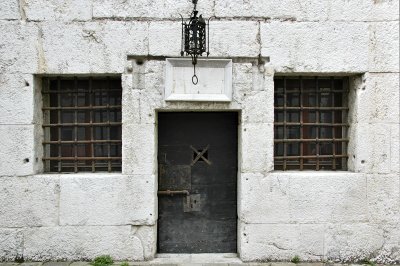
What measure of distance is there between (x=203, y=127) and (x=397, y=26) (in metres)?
2.83

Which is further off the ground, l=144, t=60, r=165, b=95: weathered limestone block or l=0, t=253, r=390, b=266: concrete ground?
l=144, t=60, r=165, b=95: weathered limestone block

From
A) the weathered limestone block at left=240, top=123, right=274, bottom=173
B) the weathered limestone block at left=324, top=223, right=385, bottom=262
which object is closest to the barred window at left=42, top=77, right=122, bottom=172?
the weathered limestone block at left=240, top=123, right=274, bottom=173

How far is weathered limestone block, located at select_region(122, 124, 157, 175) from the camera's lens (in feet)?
15.3

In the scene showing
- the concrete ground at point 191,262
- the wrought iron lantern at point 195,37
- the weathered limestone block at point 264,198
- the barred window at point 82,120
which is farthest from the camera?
the barred window at point 82,120

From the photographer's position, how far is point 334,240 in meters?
4.71

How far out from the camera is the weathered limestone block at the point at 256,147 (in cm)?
470

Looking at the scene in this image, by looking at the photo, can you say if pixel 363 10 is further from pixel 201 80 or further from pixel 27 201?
pixel 27 201

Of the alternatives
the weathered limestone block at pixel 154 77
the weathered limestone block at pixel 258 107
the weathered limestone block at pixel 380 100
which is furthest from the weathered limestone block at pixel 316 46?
the weathered limestone block at pixel 154 77

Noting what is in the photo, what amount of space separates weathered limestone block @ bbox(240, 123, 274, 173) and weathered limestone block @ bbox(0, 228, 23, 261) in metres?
2.97

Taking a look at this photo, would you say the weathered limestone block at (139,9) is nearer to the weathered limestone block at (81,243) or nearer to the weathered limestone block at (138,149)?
the weathered limestone block at (138,149)

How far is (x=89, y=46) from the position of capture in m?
4.68

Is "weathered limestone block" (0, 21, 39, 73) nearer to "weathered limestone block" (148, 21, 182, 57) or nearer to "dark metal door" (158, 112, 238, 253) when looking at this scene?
"weathered limestone block" (148, 21, 182, 57)

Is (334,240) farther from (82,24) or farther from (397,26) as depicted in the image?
(82,24)

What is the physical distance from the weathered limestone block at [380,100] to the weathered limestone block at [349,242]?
139 centimetres
